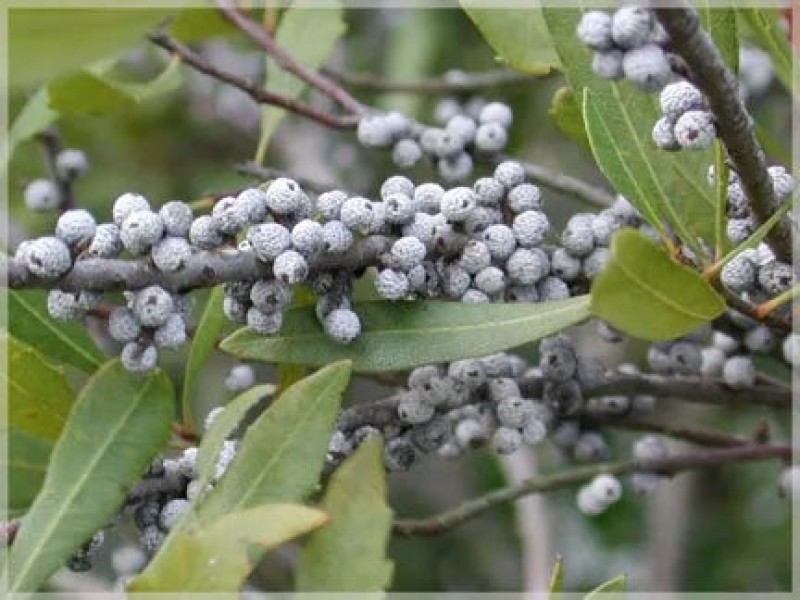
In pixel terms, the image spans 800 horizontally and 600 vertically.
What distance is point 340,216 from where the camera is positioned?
1.01m

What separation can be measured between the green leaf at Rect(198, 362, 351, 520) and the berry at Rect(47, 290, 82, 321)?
0.48ft

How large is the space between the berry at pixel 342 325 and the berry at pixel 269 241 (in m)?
0.07

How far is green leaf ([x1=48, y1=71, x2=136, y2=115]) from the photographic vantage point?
1355mm

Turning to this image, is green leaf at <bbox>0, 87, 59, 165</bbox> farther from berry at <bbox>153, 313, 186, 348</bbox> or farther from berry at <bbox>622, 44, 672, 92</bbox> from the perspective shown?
berry at <bbox>622, 44, 672, 92</bbox>

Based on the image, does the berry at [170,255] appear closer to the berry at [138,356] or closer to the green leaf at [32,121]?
the berry at [138,356]

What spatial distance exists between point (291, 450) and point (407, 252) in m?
0.17

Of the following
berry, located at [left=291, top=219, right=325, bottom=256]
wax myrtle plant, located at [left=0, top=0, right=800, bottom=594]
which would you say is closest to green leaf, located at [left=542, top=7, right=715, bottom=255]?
wax myrtle plant, located at [left=0, top=0, right=800, bottom=594]

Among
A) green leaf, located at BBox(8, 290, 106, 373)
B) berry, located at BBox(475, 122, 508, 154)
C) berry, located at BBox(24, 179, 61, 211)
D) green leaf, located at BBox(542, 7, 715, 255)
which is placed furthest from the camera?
berry, located at BBox(24, 179, 61, 211)

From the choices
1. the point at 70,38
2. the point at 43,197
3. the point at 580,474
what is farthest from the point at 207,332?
the point at 43,197

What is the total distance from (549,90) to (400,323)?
133 cm

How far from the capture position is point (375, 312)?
1.04m

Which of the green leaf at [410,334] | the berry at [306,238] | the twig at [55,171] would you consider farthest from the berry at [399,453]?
the twig at [55,171]

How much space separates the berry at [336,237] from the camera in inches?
38.7

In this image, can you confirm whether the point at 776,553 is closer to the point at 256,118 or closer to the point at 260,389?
the point at 256,118
